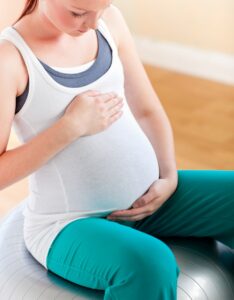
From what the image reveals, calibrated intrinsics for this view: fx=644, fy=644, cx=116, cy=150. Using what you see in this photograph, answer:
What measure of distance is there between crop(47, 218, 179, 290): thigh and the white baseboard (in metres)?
2.11

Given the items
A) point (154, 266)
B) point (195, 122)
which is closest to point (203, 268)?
point (154, 266)

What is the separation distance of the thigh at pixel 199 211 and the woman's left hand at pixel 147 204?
0.05 meters

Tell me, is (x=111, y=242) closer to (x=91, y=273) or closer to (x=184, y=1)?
(x=91, y=273)

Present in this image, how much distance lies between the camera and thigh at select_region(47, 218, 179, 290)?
1.25 metres

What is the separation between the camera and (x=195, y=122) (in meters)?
2.85

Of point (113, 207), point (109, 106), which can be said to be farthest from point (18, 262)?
point (109, 106)

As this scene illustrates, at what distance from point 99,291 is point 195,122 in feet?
5.31

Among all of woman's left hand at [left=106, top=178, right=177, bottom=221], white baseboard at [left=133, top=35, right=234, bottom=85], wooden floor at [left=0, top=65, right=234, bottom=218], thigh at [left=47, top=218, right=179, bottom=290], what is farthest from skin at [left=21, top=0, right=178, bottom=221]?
white baseboard at [left=133, top=35, right=234, bottom=85]

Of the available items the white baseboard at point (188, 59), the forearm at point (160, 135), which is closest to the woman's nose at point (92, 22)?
the forearm at point (160, 135)

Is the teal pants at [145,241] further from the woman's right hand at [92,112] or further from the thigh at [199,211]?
the woman's right hand at [92,112]

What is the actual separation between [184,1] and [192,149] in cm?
113

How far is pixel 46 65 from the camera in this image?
1.33 meters

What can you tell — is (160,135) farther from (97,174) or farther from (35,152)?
(35,152)

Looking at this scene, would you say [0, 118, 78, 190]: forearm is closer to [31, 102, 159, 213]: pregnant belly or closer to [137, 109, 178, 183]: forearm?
[31, 102, 159, 213]: pregnant belly
